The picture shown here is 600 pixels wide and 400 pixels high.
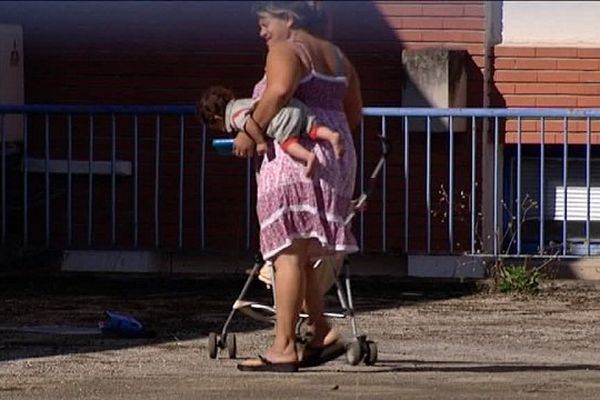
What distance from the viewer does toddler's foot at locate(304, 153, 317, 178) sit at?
7.39 metres

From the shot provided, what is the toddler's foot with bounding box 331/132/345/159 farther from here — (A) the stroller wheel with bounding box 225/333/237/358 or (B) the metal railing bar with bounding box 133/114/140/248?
(B) the metal railing bar with bounding box 133/114/140/248

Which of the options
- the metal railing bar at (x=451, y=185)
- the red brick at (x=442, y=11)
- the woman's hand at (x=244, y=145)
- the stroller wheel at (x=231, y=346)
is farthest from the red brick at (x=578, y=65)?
the woman's hand at (x=244, y=145)

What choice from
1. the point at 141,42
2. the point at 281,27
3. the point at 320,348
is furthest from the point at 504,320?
the point at 141,42

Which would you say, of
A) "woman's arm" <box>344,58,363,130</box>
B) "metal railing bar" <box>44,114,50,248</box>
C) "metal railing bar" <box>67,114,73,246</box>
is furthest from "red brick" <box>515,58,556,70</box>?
"woman's arm" <box>344,58,363,130</box>

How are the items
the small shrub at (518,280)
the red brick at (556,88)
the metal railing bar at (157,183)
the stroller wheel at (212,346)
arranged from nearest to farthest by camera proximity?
the stroller wheel at (212,346) < the small shrub at (518,280) < the metal railing bar at (157,183) < the red brick at (556,88)

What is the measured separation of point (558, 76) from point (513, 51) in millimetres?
360

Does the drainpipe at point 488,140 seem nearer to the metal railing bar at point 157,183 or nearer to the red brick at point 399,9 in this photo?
the red brick at point 399,9

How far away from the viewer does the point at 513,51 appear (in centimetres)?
1217

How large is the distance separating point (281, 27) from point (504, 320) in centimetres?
281

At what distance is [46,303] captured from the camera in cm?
1027

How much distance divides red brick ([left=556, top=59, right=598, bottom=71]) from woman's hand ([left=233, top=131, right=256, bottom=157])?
5062 mm

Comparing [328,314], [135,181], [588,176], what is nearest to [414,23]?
[588,176]

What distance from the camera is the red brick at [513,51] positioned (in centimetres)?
1215

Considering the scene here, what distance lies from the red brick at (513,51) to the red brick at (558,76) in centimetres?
16
